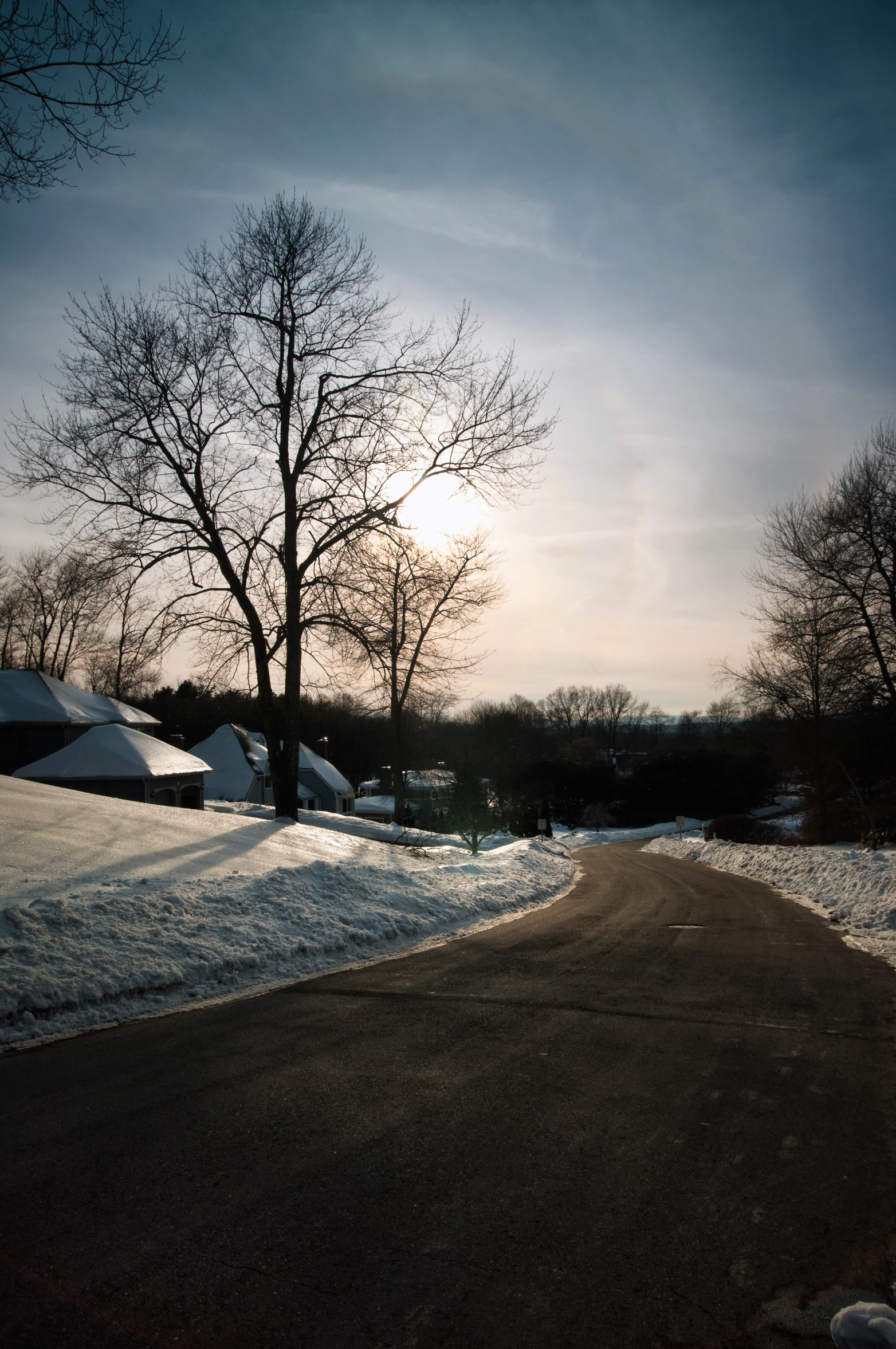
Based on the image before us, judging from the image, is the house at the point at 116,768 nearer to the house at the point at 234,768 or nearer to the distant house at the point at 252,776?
the distant house at the point at 252,776

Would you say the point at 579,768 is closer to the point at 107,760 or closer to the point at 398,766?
the point at 398,766

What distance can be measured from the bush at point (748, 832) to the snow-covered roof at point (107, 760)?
937 inches

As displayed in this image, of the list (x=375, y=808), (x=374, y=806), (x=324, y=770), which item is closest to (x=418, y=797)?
(x=324, y=770)

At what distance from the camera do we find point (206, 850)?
13195 mm

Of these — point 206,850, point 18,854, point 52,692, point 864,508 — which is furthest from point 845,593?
point 52,692

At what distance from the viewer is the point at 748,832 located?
124 feet

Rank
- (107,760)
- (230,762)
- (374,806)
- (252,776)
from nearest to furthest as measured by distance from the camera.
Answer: (107,760), (252,776), (230,762), (374,806)

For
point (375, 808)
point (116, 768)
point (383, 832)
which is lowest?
point (375, 808)

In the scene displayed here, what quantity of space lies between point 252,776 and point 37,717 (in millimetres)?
15351

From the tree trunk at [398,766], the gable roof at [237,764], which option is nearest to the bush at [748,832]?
the tree trunk at [398,766]

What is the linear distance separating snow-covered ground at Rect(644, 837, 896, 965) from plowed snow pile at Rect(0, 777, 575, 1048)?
5.08m

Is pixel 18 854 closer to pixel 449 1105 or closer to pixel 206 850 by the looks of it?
pixel 206 850

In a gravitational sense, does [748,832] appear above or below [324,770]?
below

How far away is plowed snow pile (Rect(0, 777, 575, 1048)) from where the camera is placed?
6805mm
